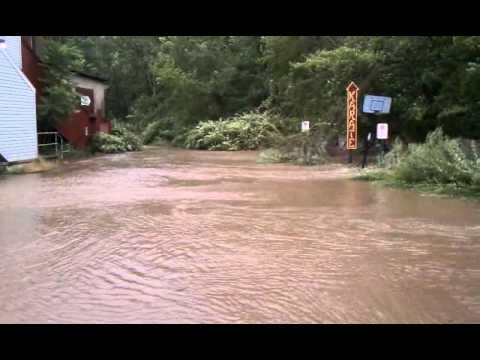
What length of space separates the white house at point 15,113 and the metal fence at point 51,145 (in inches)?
76.0

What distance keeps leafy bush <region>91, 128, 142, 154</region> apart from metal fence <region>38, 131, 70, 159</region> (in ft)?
10.9

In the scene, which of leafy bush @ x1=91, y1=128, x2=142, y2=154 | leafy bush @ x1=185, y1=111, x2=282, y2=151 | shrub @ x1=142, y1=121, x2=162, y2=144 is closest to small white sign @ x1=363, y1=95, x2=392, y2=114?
leafy bush @ x1=185, y1=111, x2=282, y2=151

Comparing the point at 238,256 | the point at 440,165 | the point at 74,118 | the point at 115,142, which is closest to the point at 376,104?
the point at 440,165

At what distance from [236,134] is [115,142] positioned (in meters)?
8.02

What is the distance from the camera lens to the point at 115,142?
106 feet

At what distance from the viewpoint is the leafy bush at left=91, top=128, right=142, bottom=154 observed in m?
30.6

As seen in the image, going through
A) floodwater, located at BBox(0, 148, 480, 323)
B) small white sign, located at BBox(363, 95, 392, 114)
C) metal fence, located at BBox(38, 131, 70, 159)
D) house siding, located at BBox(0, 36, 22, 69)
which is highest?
house siding, located at BBox(0, 36, 22, 69)

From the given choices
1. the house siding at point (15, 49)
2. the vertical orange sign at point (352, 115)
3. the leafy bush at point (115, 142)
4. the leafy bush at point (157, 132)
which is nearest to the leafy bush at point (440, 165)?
the vertical orange sign at point (352, 115)

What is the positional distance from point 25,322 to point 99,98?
30.9m

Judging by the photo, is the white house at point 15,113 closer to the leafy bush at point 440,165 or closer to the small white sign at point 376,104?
the small white sign at point 376,104

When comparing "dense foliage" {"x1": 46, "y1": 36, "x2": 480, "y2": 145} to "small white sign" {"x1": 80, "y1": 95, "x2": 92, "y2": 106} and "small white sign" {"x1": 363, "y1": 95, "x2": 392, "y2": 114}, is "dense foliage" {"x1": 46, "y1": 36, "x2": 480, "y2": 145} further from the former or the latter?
"small white sign" {"x1": 80, "y1": 95, "x2": 92, "y2": 106}

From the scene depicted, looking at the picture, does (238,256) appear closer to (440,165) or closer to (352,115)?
(440,165)
